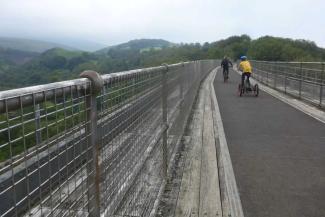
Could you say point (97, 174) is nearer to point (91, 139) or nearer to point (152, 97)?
point (91, 139)

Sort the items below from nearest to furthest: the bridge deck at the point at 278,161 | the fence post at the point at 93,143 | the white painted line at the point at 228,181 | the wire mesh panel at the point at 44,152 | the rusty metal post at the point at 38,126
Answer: the wire mesh panel at the point at 44,152
the rusty metal post at the point at 38,126
the fence post at the point at 93,143
the white painted line at the point at 228,181
the bridge deck at the point at 278,161

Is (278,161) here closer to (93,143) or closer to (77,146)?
(93,143)

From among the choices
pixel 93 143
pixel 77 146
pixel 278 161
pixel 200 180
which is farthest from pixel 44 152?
pixel 278 161

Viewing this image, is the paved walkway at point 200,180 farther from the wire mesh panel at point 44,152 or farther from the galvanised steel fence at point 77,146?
the wire mesh panel at point 44,152

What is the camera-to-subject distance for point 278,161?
795cm

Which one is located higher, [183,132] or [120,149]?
[120,149]

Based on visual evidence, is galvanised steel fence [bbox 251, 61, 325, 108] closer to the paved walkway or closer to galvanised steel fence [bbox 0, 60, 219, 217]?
the paved walkway

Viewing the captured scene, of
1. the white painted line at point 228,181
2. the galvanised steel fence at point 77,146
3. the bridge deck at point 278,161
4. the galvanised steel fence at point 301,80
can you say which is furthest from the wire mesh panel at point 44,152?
the galvanised steel fence at point 301,80

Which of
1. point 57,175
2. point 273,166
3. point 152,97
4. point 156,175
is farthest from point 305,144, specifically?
point 57,175

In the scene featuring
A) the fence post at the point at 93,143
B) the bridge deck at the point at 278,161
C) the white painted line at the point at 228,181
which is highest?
the fence post at the point at 93,143

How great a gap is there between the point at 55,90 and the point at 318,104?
48.2ft

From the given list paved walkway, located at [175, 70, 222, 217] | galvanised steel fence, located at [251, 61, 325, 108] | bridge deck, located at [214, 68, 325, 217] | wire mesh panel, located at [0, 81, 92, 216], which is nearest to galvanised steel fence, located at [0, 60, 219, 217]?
wire mesh panel, located at [0, 81, 92, 216]

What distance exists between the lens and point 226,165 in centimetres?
747

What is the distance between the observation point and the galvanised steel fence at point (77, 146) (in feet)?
5.62
